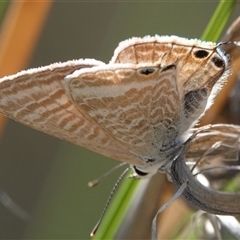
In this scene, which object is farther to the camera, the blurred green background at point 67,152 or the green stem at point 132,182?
the blurred green background at point 67,152

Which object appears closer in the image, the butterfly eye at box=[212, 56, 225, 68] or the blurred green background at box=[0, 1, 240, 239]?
the butterfly eye at box=[212, 56, 225, 68]

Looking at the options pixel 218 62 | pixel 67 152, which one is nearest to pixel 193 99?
pixel 218 62

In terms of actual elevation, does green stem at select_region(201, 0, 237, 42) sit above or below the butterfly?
above

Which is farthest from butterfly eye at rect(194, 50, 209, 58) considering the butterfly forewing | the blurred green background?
the blurred green background

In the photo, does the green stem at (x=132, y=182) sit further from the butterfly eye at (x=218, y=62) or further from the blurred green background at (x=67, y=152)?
the blurred green background at (x=67, y=152)

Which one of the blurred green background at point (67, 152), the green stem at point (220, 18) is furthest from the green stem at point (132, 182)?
the blurred green background at point (67, 152)

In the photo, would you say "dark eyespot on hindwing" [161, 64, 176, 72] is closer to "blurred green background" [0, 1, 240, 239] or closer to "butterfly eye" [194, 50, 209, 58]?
"butterfly eye" [194, 50, 209, 58]

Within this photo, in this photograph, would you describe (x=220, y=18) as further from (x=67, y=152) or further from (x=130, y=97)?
(x=67, y=152)

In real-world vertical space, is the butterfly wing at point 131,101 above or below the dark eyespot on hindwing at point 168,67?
below
